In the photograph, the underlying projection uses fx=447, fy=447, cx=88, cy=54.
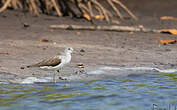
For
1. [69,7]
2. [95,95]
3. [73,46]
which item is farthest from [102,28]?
[95,95]

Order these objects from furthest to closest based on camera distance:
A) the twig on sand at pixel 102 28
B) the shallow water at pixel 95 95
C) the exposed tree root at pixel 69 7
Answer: the exposed tree root at pixel 69 7, the twig on sand at pixel 102 28, the shallow water at pixel 95 95

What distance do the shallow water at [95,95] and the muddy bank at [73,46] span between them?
49 centimetres

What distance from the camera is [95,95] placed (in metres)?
6.32

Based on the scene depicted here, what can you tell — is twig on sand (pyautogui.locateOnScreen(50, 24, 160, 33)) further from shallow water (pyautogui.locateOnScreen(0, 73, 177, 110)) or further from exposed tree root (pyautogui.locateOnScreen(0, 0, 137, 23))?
shallow water (pyautogui.locateOnScreen(0, 73, 177, 110))

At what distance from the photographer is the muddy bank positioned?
8023 millimetres

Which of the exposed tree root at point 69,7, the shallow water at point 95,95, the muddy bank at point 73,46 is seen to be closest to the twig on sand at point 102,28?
the muddy bank at point 73,46

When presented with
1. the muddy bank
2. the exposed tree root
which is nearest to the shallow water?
the muddy bank

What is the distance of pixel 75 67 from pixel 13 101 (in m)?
2.43

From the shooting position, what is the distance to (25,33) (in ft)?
38.7

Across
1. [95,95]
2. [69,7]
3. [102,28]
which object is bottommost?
[95,95]

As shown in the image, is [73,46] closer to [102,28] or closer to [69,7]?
[102,28]

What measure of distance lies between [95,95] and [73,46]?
13.0 ft

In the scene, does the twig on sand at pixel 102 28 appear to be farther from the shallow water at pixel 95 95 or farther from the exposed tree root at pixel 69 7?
the shallow water at pixel 95 95

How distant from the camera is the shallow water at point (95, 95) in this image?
18.7ft
